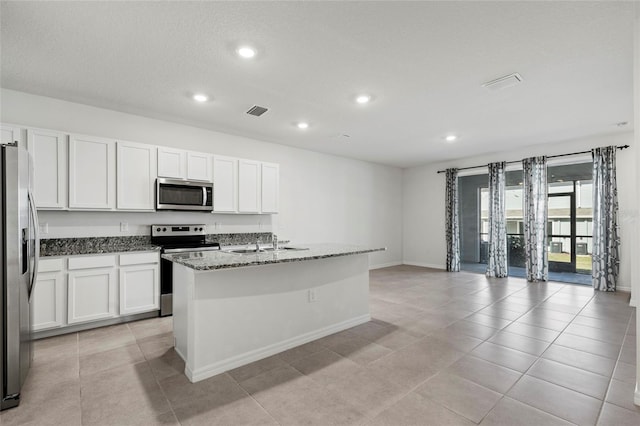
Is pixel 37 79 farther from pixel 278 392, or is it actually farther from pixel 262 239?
pixel 278 392

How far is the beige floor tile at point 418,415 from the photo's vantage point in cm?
185

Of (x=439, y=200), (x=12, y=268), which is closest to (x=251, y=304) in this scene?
(x=12, y=268)

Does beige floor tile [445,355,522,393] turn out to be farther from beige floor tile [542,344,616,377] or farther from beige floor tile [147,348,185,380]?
beige floor tile [147,348,185,380]

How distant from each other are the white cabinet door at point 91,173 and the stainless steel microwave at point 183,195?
52 cm

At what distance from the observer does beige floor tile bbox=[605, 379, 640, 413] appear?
201 centimetres

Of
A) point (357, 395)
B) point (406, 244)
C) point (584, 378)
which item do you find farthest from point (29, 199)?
point (406, 244)

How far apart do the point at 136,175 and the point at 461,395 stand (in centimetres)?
410

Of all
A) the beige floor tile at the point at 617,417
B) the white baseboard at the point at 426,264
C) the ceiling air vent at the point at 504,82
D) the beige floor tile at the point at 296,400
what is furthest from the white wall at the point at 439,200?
the beige floor tile at the point at 296,400

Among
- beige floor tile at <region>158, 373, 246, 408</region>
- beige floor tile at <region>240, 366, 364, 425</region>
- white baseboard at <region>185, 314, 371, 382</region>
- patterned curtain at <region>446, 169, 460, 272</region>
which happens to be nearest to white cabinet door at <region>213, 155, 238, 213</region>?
white baseboard at <region>185, 314, 371, 382</region>

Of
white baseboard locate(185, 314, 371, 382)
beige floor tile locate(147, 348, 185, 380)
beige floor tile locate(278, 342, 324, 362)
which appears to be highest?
white baseboard locate(185, 314, 371, 382)

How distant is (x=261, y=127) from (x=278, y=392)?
12.1 feet

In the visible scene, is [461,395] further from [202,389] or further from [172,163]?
[172,163]

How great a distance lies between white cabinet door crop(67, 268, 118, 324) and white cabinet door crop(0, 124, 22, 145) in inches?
57.8

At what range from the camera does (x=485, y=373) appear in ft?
7.98
